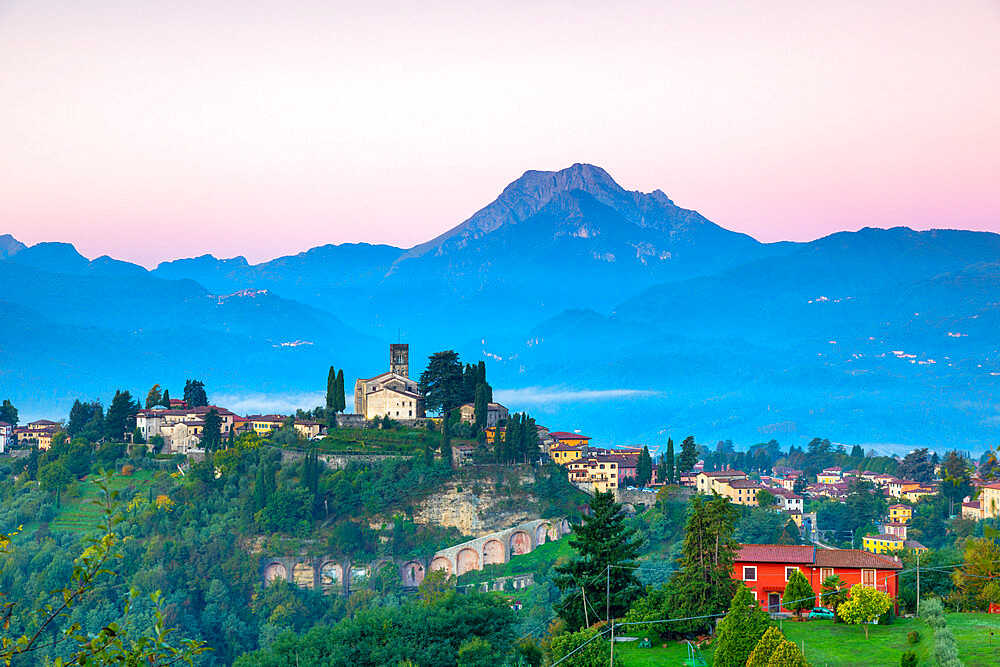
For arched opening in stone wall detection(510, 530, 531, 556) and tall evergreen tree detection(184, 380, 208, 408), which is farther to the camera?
tall evergreen tree detection(184, 380, 208, 408)

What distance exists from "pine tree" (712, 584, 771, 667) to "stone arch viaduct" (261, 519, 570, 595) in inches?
2035

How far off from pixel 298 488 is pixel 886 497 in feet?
200

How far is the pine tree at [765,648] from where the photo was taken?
30.3m

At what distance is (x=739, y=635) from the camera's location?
3312cm

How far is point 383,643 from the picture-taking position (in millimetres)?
44688

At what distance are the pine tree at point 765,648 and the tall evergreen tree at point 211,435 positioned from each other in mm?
69803

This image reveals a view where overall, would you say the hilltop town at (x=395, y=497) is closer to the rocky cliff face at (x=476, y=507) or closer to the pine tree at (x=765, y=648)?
the rocky cliff face at (x=476, y=507)

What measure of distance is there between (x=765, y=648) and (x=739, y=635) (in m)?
2.64

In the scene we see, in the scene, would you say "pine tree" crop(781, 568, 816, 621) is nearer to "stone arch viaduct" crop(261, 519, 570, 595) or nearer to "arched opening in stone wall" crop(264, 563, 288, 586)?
"stone arch viaduct" crop(261, 519, 570, 595)

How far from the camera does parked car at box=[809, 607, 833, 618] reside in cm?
4100

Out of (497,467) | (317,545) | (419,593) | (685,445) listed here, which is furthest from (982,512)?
(317,545)

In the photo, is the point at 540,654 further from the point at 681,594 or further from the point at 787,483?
the point at 787,483

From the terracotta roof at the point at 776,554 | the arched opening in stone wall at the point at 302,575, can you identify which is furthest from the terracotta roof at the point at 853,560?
the arched opening in stone wall at the point at 302,575

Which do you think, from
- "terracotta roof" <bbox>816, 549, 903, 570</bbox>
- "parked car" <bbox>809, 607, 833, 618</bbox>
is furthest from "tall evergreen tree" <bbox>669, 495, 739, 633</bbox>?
"terracotta roof" <bbox>816, 549, 903, 570</bbox>
